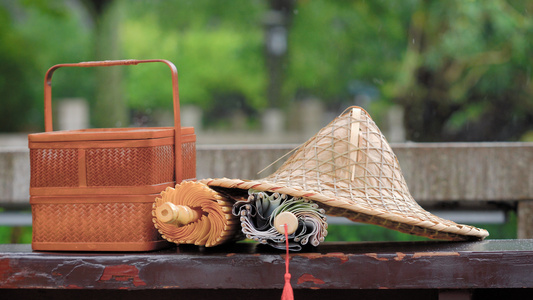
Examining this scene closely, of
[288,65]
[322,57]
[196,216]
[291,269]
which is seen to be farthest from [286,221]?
[288,65]

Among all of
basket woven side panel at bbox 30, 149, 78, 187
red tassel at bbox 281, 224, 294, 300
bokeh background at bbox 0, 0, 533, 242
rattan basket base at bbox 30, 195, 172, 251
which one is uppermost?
bokeh background at bbox 0, 0, 533, 242

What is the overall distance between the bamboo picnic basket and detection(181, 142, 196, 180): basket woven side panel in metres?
0.07

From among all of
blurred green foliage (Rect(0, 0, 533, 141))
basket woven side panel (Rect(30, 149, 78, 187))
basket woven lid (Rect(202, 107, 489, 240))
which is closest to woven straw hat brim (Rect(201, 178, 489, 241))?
basket woven lid (Rect(202, 107, 489, 240))

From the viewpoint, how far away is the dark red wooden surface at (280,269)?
1.74m

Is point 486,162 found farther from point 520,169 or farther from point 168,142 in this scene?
point 168,142

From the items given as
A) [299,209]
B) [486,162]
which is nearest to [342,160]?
[299,209]

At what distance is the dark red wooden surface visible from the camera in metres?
1.74

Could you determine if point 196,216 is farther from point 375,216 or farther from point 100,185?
point 375,216

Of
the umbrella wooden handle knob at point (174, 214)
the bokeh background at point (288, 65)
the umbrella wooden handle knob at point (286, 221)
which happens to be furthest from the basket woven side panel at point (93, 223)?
the bokeh background at point (288, 65)

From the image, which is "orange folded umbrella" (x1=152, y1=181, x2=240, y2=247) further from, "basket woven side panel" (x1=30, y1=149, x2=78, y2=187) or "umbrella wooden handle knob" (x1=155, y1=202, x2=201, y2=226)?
Answer: "basket woven side panel" (x1=30, y1=149, x2=78, y2=187)

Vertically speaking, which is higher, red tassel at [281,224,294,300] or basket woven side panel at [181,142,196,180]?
basket woven side panel at [181,142,196,180]

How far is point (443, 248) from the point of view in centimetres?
184

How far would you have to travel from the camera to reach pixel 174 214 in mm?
1697

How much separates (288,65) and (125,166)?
21108 mm
